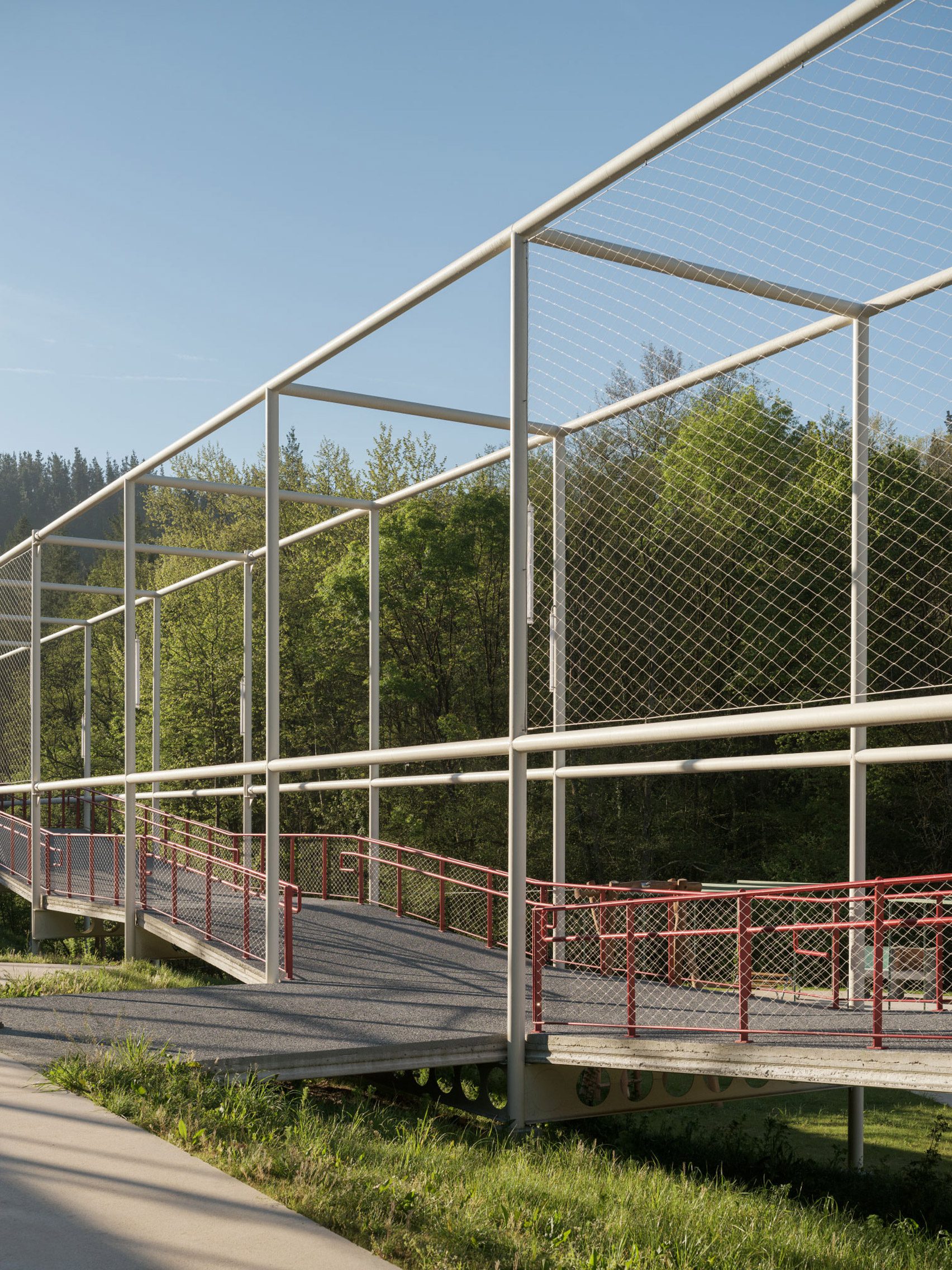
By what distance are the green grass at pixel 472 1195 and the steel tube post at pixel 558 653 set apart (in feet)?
13.7

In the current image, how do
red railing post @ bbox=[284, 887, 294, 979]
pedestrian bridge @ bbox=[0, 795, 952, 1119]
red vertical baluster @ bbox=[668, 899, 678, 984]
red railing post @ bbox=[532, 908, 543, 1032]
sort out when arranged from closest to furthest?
pedestrian bridge @ bbox=[0, 795, 952, 1119]
red railing post @ bbox=[532, 908, 543, 1032]
red vertical baluster @ bbox=[668, 899, 678, 984]
red railing post @ bbox=[284, 887, 294, 979]

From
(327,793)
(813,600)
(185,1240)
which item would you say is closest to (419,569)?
(327,793)

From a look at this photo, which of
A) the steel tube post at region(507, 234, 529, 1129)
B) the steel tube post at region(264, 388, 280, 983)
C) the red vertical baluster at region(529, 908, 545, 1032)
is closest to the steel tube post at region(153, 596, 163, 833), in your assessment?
the steel tube post at region(264, 388, 280, 983)

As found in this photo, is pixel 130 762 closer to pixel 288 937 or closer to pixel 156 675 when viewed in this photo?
pixel 288 937

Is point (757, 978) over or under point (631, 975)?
under

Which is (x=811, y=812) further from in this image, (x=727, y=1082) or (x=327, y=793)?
(x=727, y=1082)

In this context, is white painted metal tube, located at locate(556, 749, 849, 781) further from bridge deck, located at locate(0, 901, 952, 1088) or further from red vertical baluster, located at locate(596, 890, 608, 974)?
bridge deck, located at locate(0, 901, 952, 1088)

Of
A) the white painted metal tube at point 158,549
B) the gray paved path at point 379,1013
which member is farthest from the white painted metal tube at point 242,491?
the gray paved path at point 379,1013

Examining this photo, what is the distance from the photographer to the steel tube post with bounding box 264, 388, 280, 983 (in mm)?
10656

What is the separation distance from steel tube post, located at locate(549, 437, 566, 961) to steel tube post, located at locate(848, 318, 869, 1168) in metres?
2.61

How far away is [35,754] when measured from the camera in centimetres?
1775

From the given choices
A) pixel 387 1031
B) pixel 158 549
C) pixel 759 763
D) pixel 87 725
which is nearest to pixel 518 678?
pixel 759 763

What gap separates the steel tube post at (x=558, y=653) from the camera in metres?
11.3

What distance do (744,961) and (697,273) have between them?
497 centimetres
